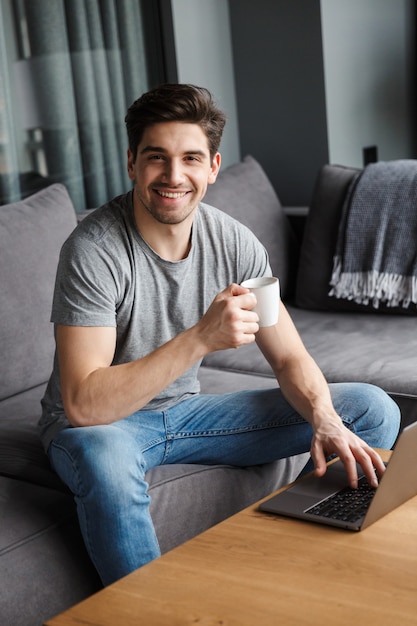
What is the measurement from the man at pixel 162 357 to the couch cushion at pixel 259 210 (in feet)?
3.28

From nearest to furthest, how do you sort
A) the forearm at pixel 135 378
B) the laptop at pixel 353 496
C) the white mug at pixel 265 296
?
the laptop at pixel 353 496 < the white mug at pixel 265 296 < the forearm at pixel 135 378

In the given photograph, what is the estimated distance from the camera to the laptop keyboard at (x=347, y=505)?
4.53 ft

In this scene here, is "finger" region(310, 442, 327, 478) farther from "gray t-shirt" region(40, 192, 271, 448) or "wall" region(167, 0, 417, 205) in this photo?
"wall" region(167, 0, 417, 205)

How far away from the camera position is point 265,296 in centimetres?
152

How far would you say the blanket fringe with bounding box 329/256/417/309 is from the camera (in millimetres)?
2782

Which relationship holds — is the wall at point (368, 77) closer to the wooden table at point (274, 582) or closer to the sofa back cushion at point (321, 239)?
the sofa back cushion at point (321, 239)

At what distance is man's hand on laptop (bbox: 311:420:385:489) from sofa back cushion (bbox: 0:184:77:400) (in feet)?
3.08

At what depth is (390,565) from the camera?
4.04 feet

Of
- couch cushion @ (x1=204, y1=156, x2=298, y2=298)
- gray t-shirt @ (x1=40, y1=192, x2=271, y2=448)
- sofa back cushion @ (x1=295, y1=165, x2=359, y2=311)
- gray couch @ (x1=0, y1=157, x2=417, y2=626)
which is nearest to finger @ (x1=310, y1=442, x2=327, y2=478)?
gray couch @ (x1=0, y1=157, x2=417, y2=626)

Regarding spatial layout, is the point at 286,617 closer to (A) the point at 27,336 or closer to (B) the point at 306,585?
(B) the point at 306,585

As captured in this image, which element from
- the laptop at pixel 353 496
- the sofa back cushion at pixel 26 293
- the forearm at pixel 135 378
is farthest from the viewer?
the sofa back cushion at pixel 26 293

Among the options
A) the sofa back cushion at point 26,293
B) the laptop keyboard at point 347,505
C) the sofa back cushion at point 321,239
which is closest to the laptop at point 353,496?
the laptop keyboard at point 347,505

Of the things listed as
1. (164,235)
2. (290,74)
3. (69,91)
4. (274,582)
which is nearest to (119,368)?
(164,235)

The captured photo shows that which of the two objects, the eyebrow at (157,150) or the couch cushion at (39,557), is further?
the eyebrow at (157,150)
